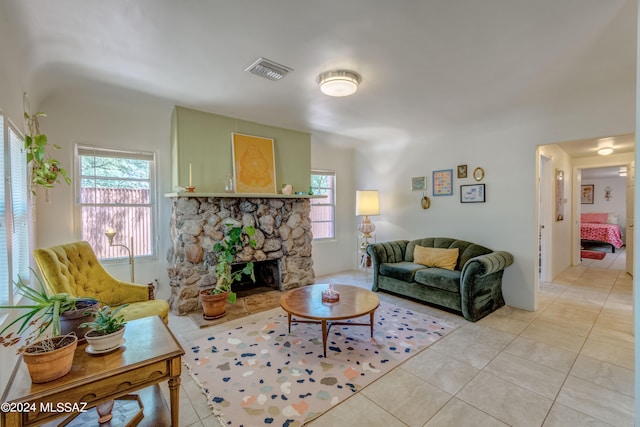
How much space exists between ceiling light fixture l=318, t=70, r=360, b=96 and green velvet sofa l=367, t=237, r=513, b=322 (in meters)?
2.38

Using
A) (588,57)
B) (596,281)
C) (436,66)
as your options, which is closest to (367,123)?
(436,66)

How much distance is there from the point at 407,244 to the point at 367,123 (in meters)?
2.09

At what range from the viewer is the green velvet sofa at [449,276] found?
3.34 m

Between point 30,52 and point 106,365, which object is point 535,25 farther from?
point 30,52

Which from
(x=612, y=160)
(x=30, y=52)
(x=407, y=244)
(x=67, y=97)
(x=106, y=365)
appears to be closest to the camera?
(x=106, y=365)

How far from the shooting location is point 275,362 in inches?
97.7

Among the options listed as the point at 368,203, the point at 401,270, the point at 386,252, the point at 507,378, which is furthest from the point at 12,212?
the point at 368,203

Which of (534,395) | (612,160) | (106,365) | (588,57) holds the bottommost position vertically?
(534,395)

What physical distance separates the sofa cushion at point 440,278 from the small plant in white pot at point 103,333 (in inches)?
131

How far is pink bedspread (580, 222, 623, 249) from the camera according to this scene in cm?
751

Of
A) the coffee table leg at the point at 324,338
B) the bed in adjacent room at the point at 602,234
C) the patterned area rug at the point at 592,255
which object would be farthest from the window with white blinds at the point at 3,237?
the bed in adjacent room at the point at 602,234

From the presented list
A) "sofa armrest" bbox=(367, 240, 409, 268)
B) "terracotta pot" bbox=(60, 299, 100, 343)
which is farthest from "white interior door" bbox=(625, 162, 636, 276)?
"terracotta pot" bbox=(60, 299, 100, 343)

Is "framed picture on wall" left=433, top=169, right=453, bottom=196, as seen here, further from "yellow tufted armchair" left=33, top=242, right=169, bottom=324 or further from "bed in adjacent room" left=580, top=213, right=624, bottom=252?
"bed in adjacent room" left=580, top=213, right=624, bottom=252

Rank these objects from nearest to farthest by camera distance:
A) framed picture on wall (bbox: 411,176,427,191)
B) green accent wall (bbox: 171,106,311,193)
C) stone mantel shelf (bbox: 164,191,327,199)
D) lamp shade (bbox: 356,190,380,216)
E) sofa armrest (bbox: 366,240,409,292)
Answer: stone mantel shelf (bbox: 164,191,327,199)
green accent wall (bbox: 171,106,311,193)
sofa armrest (bbox: 366,240,409,292)
framed picture on wall (bbox: 411,176,427,191)
lamp shade (bbox: 356,190,380,216)
